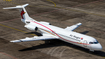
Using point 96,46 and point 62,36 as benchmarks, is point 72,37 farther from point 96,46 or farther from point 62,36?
point 96,46

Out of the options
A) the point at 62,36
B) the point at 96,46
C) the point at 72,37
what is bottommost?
the point at 96,46

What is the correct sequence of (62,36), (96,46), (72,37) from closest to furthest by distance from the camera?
(96,46), (72,37), (62,36)

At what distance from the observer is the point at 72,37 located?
3203 cm

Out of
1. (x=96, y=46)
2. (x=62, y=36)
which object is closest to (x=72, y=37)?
(x=62, y=36)

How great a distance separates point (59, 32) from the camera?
1346 inches

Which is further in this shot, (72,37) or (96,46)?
(72,37)

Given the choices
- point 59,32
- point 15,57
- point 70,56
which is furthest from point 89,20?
point 15,57

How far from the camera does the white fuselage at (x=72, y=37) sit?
30016 mm

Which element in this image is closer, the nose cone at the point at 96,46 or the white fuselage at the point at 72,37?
the nose cone at the point at 96,46

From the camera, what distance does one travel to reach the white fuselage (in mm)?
30016

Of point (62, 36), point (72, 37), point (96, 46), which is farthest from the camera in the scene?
point (62, 36)

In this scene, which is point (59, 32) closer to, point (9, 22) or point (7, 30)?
point (7, 30)

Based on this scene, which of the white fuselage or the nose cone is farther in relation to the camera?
the white fuselage

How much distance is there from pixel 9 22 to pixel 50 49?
762 inches
